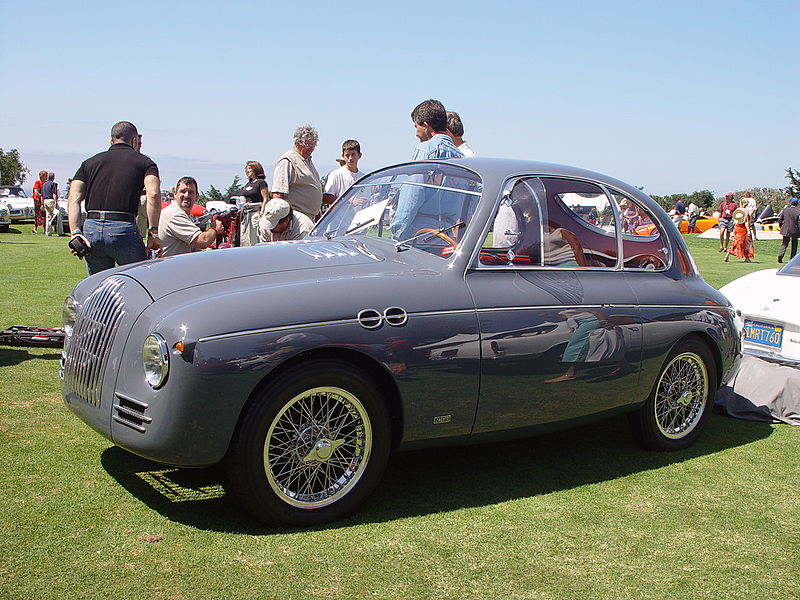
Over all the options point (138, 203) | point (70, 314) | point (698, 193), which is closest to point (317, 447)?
point (70, 314)

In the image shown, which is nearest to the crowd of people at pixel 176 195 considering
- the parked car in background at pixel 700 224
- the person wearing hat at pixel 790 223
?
the person wearing hat at pixel 790 223

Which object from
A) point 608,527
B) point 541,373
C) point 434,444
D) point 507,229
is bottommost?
point 608,527

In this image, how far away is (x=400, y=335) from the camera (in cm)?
407

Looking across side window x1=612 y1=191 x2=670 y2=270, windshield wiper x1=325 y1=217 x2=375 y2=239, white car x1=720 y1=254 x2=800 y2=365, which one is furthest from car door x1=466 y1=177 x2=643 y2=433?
white car x1=720 y1=254 x2=800 y2=365

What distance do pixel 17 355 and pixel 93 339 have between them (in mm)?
3661

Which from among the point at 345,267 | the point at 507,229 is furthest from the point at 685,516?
the point at 345,267

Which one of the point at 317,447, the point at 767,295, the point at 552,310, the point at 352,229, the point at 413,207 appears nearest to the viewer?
the point at 317,447

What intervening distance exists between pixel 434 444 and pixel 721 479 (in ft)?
6.22

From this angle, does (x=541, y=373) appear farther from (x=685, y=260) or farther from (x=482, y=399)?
(x=685, y=260)

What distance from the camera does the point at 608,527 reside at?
416 cm

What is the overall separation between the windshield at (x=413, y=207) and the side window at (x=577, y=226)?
0.54 metres

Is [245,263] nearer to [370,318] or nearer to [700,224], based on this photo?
[370,318]

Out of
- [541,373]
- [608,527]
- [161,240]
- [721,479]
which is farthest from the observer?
[161,240]

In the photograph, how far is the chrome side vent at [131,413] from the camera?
Answer: 3.72 metres
